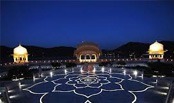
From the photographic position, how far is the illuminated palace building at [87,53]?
49.8m

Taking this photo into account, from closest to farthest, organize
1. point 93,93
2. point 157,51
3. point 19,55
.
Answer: point 93,93, point 19,55, point 157,51

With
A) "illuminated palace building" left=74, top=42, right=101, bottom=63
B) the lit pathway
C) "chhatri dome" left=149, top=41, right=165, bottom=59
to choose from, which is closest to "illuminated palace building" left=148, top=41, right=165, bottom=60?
"chhatri dome" left=149, top=41, right=165, bottom=59

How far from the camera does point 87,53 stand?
49812mm

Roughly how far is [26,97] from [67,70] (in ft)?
59.3

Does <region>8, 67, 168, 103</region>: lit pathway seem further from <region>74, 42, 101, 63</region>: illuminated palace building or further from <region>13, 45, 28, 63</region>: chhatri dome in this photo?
<region>74, 42, 101, 63</region>: illuminated palace building

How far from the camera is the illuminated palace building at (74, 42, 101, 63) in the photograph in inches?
1959

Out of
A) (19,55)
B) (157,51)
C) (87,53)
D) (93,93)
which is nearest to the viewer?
(93,93)

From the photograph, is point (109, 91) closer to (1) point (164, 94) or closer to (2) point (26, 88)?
(1) point (164, 94)

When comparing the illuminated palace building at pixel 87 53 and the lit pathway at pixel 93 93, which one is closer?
the lit pathway at pixel 93 93

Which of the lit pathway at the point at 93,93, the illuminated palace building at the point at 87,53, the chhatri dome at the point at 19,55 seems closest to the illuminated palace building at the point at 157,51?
the illuminated palace building at the point at 87,53

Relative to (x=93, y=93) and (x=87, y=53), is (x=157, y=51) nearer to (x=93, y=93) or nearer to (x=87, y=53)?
(x=87, y=53)

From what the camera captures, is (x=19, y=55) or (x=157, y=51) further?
(x=157, y=51)

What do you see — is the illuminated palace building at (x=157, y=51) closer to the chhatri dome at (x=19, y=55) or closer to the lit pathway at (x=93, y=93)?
the lit pathway at (x=93, y=93)

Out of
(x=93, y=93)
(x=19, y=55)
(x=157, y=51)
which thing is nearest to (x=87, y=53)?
(x=19, y=55)
